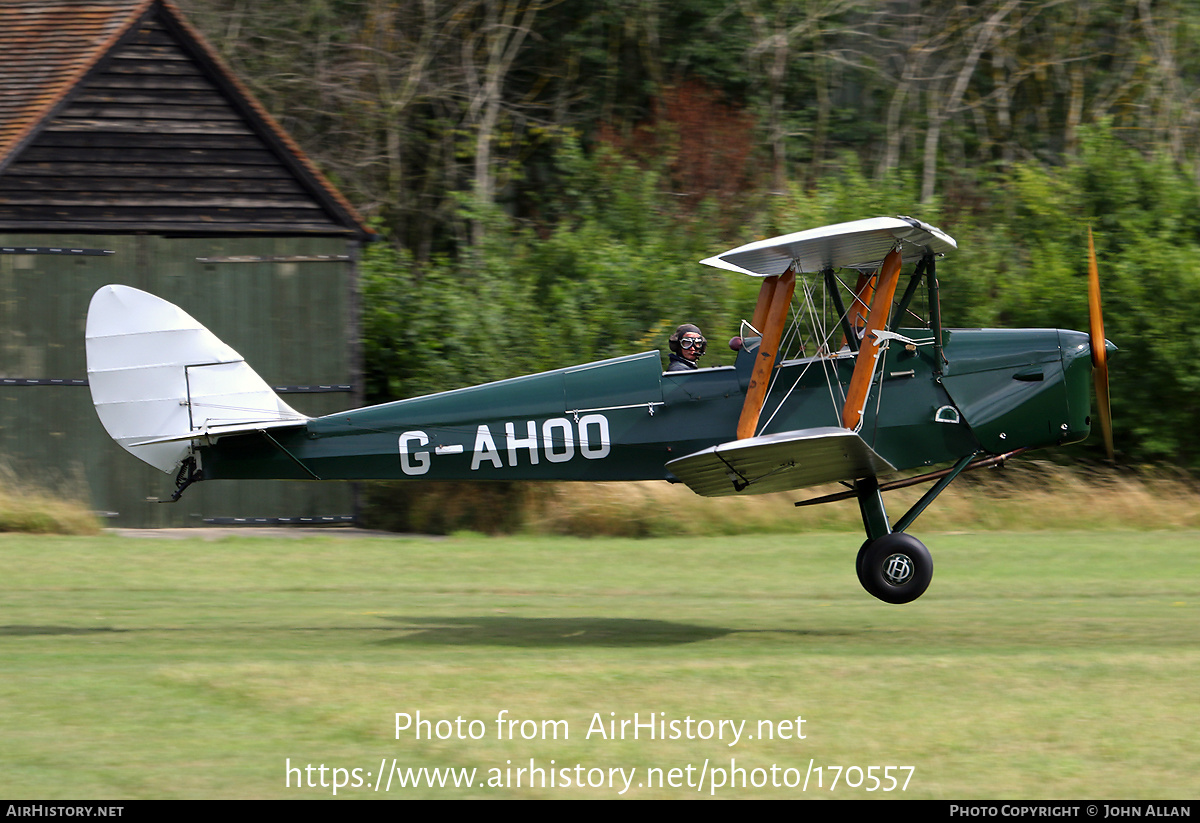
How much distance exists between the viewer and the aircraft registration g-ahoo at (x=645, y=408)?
9195 millimetres

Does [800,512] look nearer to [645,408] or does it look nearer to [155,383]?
[645,408]

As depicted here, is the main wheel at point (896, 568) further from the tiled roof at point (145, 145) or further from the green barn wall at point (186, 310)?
the tiled roof at point (145, 145)

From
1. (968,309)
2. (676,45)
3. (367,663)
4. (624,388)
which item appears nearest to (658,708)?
(367,663)

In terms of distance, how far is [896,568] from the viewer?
8992mm

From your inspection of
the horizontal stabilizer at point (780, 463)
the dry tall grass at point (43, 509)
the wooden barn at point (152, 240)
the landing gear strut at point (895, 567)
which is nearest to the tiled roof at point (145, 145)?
the wooden barn at point (152, 240)

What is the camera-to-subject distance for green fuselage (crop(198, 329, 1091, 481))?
9211mm

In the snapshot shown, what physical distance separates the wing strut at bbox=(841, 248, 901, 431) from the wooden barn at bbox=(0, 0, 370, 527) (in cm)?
909

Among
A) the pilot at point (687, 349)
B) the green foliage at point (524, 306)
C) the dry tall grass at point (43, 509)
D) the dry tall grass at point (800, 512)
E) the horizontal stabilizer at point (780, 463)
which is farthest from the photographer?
the green foliage at point (524, 306)

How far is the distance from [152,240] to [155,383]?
7.70 meters

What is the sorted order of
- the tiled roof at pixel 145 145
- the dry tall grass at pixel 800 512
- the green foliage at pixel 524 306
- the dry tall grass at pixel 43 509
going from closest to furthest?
the dry tall grass at pixel 43 509 → the dry tall grass at pixel 800 512 → the tiled roof at pixel 145 145 → the green foliage at pixel 524 306

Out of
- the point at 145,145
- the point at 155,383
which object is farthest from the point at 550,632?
the point at 145,145

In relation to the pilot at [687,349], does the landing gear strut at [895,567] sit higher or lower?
lower

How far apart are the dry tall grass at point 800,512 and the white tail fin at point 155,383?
693cm

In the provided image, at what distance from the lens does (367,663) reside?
815 cm
